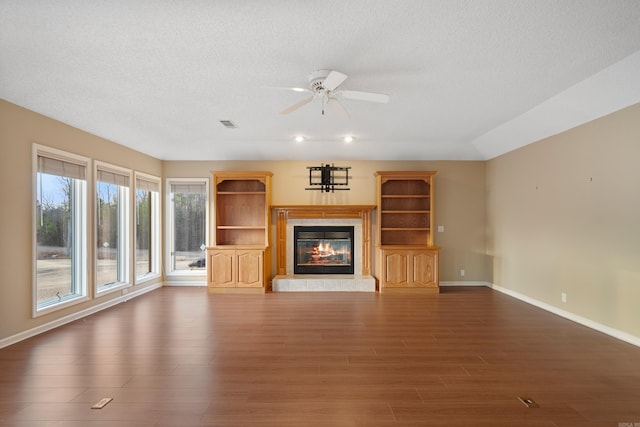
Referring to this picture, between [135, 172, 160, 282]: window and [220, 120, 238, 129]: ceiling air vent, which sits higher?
[220, 120, 238, 129]: ceiling air vent

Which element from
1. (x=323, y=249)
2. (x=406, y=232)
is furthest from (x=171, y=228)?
(x=406, y=232)

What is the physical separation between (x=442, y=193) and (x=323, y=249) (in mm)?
2708

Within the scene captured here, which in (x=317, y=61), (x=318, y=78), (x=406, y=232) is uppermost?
(x=317, y=61)

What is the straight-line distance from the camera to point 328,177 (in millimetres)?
6848

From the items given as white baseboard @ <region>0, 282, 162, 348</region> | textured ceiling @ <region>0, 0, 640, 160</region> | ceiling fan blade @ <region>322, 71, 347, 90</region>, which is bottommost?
white baseboard @ <region>0, 282, 162, 348</region>

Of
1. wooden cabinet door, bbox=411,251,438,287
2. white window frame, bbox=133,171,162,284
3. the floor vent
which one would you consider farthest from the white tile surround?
the floor vent

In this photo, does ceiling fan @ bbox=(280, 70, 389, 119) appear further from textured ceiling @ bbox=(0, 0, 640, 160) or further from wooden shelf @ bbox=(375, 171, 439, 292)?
wooden shelf @ bbox=(375, 171, 439, 292)

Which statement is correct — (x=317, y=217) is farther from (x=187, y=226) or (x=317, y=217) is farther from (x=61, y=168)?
(x=61, y=168)

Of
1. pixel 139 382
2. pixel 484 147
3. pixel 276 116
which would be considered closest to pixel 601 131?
pixel 484 147

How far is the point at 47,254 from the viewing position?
426cm

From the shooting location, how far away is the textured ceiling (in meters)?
2.33

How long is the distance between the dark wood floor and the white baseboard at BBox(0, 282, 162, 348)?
123mm

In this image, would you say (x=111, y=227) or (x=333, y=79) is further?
(x=111, y=227)

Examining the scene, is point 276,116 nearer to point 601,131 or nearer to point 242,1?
point 242,1
